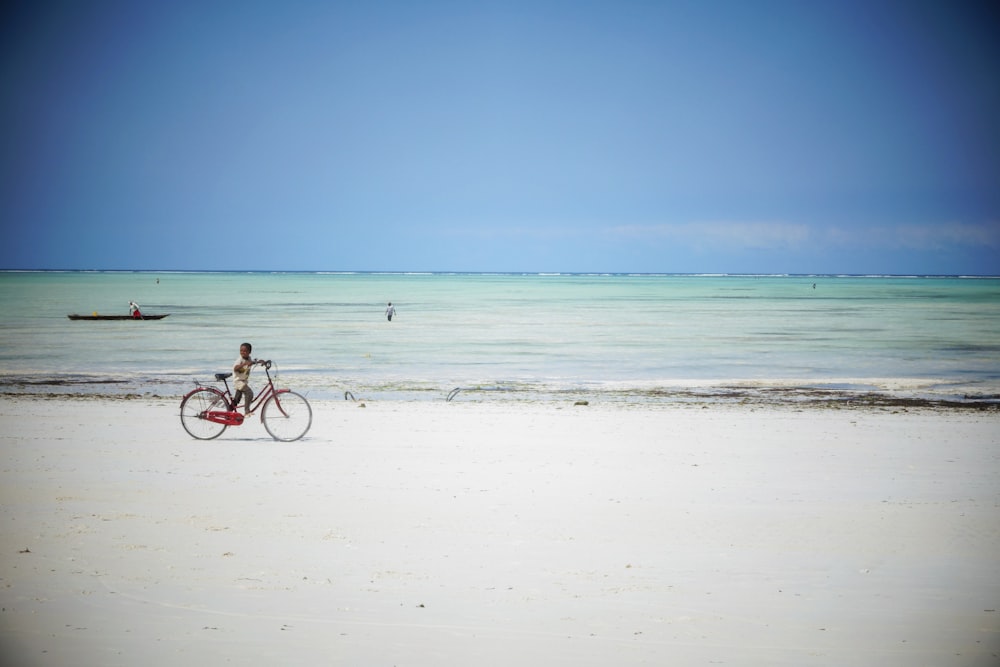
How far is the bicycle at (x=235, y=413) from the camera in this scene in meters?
13.2

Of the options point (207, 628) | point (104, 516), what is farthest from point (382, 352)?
point (207, 628)

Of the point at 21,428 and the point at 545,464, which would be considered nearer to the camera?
the point at 545,464

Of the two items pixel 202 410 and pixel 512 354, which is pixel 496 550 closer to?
pixel 202 410

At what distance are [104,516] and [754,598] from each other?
21.8 feet

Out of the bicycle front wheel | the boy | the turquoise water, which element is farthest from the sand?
the turquoise water

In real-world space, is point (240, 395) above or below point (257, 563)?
above

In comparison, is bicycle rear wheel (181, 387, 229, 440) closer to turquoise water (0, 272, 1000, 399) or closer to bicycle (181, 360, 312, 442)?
bicycle (181, 360, 312, 442)

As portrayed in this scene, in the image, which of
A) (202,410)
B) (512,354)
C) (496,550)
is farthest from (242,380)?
(512,354)

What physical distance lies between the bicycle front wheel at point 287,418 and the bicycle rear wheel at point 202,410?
692 mm

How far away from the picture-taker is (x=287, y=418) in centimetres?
1352

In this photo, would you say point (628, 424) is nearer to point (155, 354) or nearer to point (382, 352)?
point (382, 352)

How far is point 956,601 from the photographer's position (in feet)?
22.6

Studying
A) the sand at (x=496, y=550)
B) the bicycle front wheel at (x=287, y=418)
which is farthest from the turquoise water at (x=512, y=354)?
the sand at (x=496, y=550)

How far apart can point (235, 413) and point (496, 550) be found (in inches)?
265
